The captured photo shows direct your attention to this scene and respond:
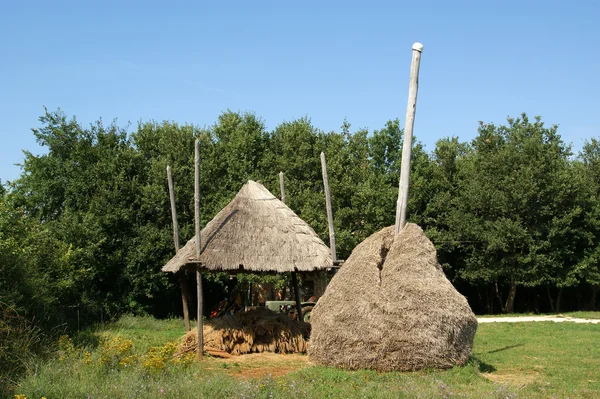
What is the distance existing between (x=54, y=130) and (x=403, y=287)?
17091 mm

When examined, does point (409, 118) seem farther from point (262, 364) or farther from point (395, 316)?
point (262, 364)

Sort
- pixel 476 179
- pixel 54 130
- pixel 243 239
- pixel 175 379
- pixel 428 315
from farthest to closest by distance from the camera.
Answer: pixel 476 179
pixel 54 130
pixel 243 239
pixel 428 315
pixel 175 379

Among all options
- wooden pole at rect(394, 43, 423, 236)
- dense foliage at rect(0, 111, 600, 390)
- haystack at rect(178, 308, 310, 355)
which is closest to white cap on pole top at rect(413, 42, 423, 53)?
wooden pole at rect(394, 43, 423, 236)

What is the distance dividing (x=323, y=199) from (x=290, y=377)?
1400 centimetres

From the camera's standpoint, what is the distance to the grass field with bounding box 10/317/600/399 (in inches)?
277

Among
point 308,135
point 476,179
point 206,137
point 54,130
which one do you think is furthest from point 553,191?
point 54,130

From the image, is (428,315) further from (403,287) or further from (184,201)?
(184,201)

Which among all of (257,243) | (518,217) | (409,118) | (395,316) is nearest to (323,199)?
(518,217)

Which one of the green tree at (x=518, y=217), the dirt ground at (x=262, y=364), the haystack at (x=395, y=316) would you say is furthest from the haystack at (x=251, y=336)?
the green tree at (x=518, y=217)

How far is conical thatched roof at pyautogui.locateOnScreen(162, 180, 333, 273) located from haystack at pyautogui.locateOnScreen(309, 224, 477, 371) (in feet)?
7.93

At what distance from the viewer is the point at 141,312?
21.0 metres

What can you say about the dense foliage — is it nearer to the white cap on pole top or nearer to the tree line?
the tree line

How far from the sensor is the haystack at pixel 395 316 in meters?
9.33

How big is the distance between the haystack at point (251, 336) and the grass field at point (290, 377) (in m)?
0.43
